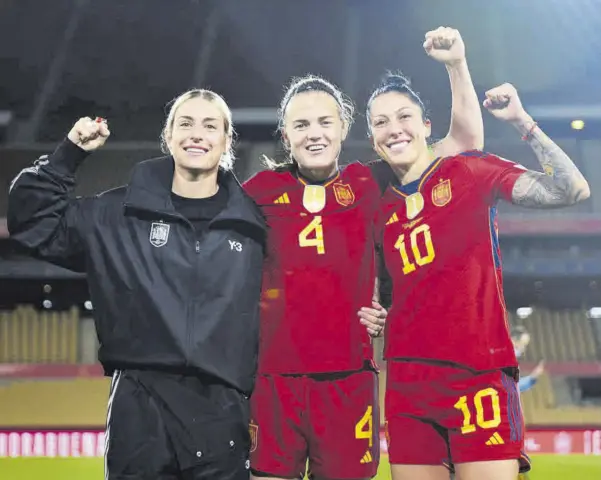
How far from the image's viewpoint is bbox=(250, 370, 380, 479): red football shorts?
2064 millimetres

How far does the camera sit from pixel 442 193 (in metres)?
2.12

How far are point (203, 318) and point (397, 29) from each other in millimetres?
2626

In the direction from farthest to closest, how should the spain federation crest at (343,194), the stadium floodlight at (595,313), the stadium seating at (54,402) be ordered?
the stadium floodlight at (595,313) < the stadium seating at (54,402) < the spain federation crest at (343,194)

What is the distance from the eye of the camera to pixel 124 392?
193cm

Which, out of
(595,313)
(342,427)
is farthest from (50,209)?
(595,313)

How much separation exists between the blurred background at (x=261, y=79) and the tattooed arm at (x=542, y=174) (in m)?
0.92

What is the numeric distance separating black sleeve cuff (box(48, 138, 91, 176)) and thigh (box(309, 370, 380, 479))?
2.87 feet

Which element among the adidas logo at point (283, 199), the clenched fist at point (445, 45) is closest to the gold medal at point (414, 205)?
the adidas logo at point (283, 199)

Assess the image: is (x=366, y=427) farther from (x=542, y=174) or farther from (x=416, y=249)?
(x=542, y=174)

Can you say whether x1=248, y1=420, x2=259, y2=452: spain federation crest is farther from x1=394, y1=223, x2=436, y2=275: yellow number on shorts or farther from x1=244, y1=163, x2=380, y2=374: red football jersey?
x1=394, y1=223, x2=436, y2=275: yellow number on shorts

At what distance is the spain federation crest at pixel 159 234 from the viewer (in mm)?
1993

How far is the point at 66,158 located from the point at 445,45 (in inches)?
45.2

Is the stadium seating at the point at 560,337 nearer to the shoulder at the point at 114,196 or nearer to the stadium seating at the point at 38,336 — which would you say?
the stadium seating at the point at 38,336

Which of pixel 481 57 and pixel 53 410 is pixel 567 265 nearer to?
pixel 481 57
